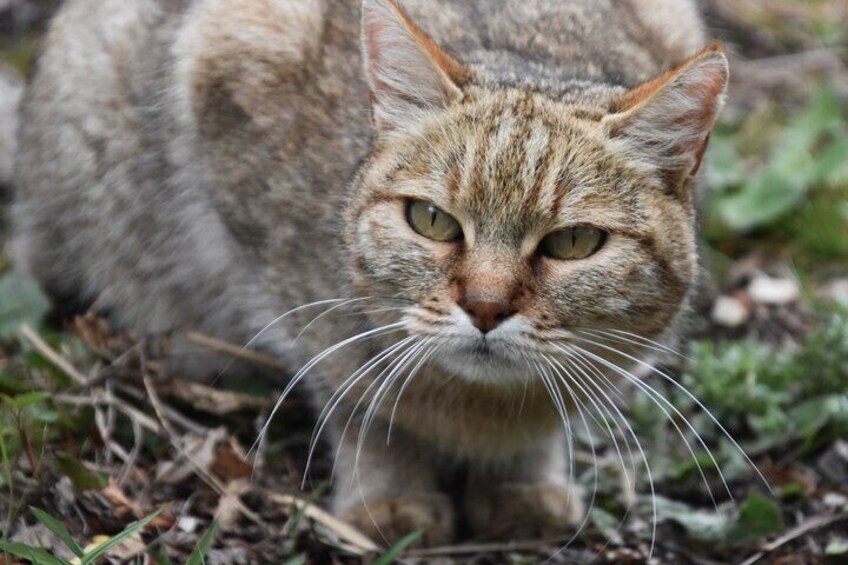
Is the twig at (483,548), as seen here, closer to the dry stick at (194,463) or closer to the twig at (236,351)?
the dry stick at (194,463)

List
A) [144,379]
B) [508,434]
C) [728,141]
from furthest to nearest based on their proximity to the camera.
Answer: [728,141]
[144,379]
[508,434]

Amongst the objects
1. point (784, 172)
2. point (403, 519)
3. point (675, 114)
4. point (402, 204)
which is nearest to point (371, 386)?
point (403, 519)

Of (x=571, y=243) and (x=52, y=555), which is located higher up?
(x=571, y=243)

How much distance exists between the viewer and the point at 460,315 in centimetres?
299

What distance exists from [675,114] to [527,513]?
1295 mm

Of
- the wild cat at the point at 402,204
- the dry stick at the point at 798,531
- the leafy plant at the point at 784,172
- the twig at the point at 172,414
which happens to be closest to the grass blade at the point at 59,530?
the wild cat at the point at 402,204

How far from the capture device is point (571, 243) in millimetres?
3090

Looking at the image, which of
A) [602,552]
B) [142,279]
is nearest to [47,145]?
[142,279]

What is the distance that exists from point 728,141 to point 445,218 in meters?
2.75

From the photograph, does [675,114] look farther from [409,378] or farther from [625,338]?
[409,378]

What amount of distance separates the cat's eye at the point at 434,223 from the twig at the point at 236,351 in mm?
1116

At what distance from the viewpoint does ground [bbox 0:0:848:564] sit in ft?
11.1

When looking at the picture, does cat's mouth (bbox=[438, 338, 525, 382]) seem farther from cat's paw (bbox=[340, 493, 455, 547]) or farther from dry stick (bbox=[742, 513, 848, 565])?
dry stick (bbox=[742, 513, 848, 565])

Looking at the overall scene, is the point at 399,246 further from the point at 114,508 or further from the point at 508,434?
the point at 114,508
